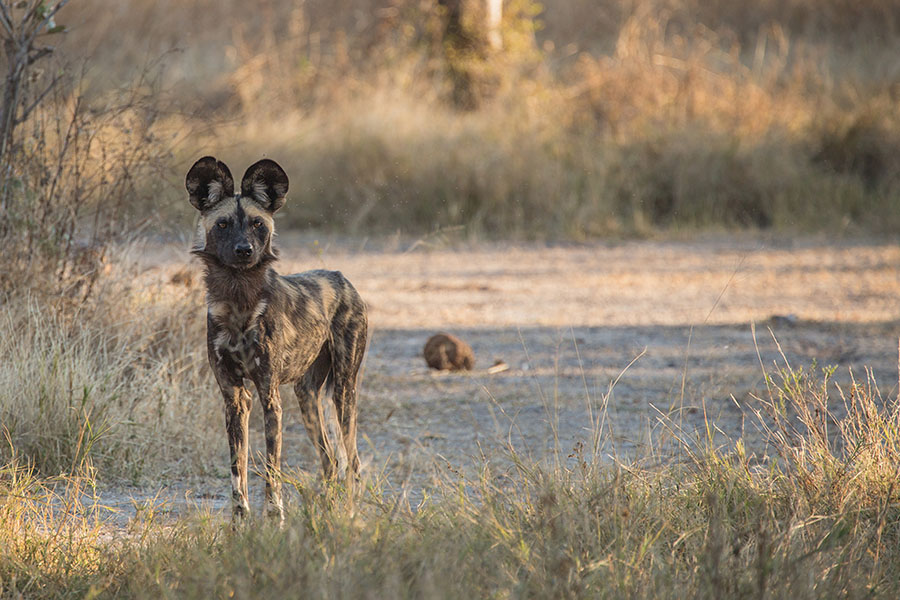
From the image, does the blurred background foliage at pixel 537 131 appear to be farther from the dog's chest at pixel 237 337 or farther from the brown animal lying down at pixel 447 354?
the dog's chest at pixel 237 337

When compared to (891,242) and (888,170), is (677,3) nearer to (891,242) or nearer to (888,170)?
(888,170)

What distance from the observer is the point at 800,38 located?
21.8m

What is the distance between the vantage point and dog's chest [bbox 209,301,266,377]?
405 cm

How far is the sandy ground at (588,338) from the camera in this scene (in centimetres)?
561

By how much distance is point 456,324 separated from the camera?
28.0 ft

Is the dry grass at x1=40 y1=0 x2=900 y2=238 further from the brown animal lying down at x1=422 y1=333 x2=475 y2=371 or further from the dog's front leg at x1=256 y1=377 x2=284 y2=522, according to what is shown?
the dog's front leg at x1=256 y1=377 x2=284 y2=522

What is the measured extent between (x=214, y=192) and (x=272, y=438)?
95cm

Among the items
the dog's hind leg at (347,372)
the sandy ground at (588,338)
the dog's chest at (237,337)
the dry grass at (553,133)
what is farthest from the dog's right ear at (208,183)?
the dry grass at (553,133)

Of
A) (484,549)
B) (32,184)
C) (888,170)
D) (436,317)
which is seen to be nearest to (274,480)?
(484,549)

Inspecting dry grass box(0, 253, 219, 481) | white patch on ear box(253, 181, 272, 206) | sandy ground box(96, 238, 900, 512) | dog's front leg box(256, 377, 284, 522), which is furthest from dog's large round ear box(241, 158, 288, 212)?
dry grass box(0, 253, 219, 481)

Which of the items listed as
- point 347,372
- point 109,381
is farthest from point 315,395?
point 109,381

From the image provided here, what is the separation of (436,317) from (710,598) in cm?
565

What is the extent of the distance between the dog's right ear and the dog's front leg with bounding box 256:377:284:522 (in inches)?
27.8

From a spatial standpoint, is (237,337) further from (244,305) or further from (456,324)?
(456,324)
